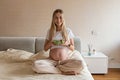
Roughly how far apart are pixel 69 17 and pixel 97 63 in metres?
1.10

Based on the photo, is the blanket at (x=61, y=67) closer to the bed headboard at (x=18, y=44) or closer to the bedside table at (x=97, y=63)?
the bed headboard at (x=18, y=44)

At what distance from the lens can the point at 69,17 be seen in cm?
452

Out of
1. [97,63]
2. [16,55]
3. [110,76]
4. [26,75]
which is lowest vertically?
[110,76]

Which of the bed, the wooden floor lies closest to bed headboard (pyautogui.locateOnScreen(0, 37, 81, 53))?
the bed

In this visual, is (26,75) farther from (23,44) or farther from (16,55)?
(23,44)

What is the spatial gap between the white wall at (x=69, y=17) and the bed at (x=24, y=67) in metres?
0.52

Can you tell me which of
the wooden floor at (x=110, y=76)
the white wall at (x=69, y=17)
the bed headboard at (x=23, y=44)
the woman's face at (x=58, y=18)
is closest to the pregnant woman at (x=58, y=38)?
the woman's face at (x=58, y=18)

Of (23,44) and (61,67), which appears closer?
(61,67)

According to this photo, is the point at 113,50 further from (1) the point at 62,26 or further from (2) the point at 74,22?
(1) the point at 62,26

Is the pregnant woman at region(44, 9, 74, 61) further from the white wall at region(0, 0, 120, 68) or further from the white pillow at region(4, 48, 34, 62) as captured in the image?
the white wall at region(0, 0, 120, 68)

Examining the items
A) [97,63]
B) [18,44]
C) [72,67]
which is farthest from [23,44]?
[72,67]

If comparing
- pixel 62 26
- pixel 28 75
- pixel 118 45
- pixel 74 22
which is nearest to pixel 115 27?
pixel 118 45

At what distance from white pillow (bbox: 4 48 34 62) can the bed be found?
3.5 inches

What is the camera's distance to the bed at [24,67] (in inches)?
98.1
